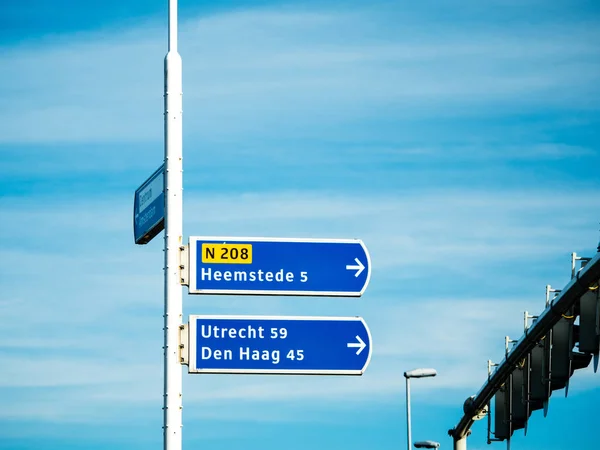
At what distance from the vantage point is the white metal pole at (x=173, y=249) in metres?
10.1

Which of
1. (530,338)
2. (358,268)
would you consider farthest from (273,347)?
(530,338)

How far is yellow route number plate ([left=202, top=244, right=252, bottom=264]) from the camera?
1037cm

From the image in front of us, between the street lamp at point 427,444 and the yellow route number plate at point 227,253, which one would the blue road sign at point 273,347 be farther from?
the street lamp at point 427,444

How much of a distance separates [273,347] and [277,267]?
2.47ft

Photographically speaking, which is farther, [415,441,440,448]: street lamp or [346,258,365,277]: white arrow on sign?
[415,441,440,448]: street lamp

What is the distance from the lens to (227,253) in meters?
10.4

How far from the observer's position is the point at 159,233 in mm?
10789

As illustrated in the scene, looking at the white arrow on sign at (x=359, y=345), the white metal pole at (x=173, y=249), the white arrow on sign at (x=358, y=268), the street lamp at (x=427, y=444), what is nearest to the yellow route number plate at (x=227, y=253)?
the white metal pole at (x=173, y=249)

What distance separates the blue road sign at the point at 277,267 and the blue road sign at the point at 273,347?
0.29 meters

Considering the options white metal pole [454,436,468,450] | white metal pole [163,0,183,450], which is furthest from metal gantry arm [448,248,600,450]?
white metal pole [163,0,183,450]

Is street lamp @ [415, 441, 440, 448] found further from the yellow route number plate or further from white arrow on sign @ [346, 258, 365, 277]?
the yellow route number plate

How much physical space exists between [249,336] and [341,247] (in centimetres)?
124

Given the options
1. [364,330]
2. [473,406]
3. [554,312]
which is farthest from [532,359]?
[364,330]

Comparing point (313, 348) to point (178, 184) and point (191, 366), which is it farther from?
point (178, 184)
